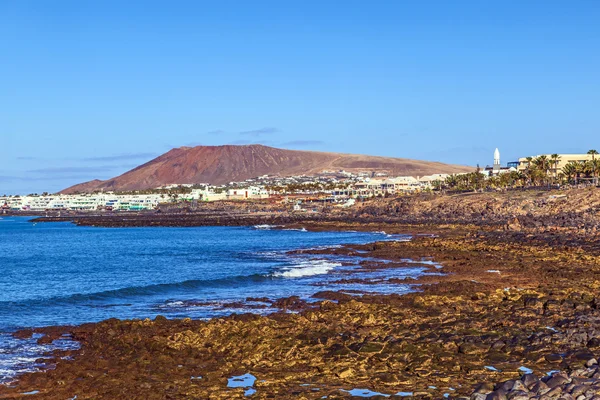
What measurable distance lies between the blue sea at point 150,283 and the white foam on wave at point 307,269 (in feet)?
0.18

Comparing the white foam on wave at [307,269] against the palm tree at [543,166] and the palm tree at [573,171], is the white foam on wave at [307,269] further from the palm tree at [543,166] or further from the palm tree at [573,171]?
the palm tree at [543,166]

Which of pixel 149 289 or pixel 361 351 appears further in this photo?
pixel 149 289

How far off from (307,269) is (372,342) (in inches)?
864

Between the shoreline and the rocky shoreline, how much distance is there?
0.11 feet

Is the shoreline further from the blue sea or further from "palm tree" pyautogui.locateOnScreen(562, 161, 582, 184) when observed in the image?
"palm tree" pyautogui.locateOnScreen(562, 161, 582, 184)

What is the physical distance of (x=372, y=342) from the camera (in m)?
17.1

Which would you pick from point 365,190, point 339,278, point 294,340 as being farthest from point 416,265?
point 365,190

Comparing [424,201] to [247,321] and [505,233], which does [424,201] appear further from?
[247,321]

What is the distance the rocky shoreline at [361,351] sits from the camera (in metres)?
13.7

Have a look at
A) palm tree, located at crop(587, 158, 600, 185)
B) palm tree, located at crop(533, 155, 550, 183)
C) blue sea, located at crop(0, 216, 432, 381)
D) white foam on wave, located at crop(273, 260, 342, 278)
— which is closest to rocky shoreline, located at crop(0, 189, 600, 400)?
blue sea, located at crop(0, 216, 432, 381)

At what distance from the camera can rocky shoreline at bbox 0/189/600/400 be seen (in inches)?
541

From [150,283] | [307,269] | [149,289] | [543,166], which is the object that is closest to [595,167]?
[543,166]

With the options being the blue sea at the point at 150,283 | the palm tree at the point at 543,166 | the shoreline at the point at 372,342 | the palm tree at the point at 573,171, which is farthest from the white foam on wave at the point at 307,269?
the palm tree at the point at 543,166

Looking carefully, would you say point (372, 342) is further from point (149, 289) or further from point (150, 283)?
point (150, 283)
